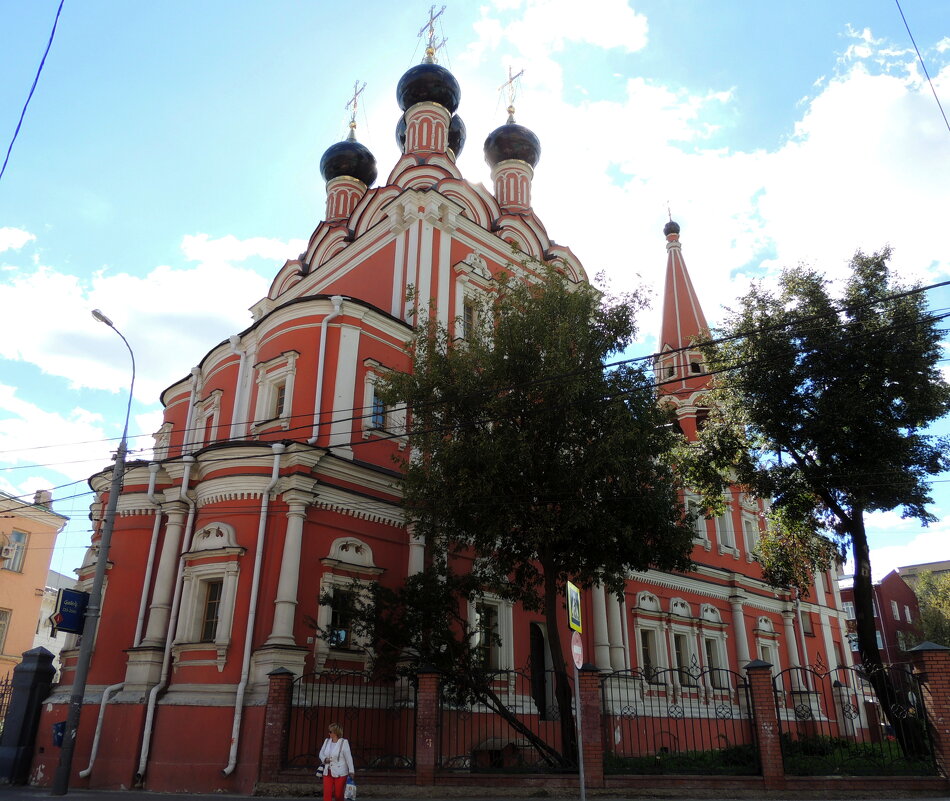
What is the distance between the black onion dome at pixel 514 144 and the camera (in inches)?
1009

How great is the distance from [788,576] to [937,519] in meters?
3.61

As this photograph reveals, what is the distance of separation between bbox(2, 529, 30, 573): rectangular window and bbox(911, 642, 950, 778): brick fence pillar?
27.8 m

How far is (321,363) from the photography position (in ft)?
51.4

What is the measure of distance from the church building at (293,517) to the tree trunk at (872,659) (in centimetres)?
520

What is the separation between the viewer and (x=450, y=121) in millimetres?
25156

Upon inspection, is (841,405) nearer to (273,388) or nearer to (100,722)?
(273,388)

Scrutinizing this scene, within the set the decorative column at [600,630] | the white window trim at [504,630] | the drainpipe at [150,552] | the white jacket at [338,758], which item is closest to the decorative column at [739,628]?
the decorative column at [600,630]

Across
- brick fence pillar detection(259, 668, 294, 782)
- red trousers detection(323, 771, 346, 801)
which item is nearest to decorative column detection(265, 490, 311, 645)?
brick fence pillar detection(259, 668, 294, 782)

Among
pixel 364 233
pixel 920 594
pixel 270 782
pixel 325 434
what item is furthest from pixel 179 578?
pixel 920 594

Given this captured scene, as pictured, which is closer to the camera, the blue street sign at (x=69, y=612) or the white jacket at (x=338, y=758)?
the white jacket at (x=338, y=758)

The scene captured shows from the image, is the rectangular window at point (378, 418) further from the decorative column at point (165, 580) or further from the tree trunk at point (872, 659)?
the tree trunk at point (872, 659)

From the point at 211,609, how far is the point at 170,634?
0.79 metres

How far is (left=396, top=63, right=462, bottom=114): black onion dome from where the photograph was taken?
76.7 ft

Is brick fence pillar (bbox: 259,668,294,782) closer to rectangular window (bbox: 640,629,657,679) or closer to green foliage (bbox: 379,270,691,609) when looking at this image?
green foliage (bbox: 379,270,691,609)
